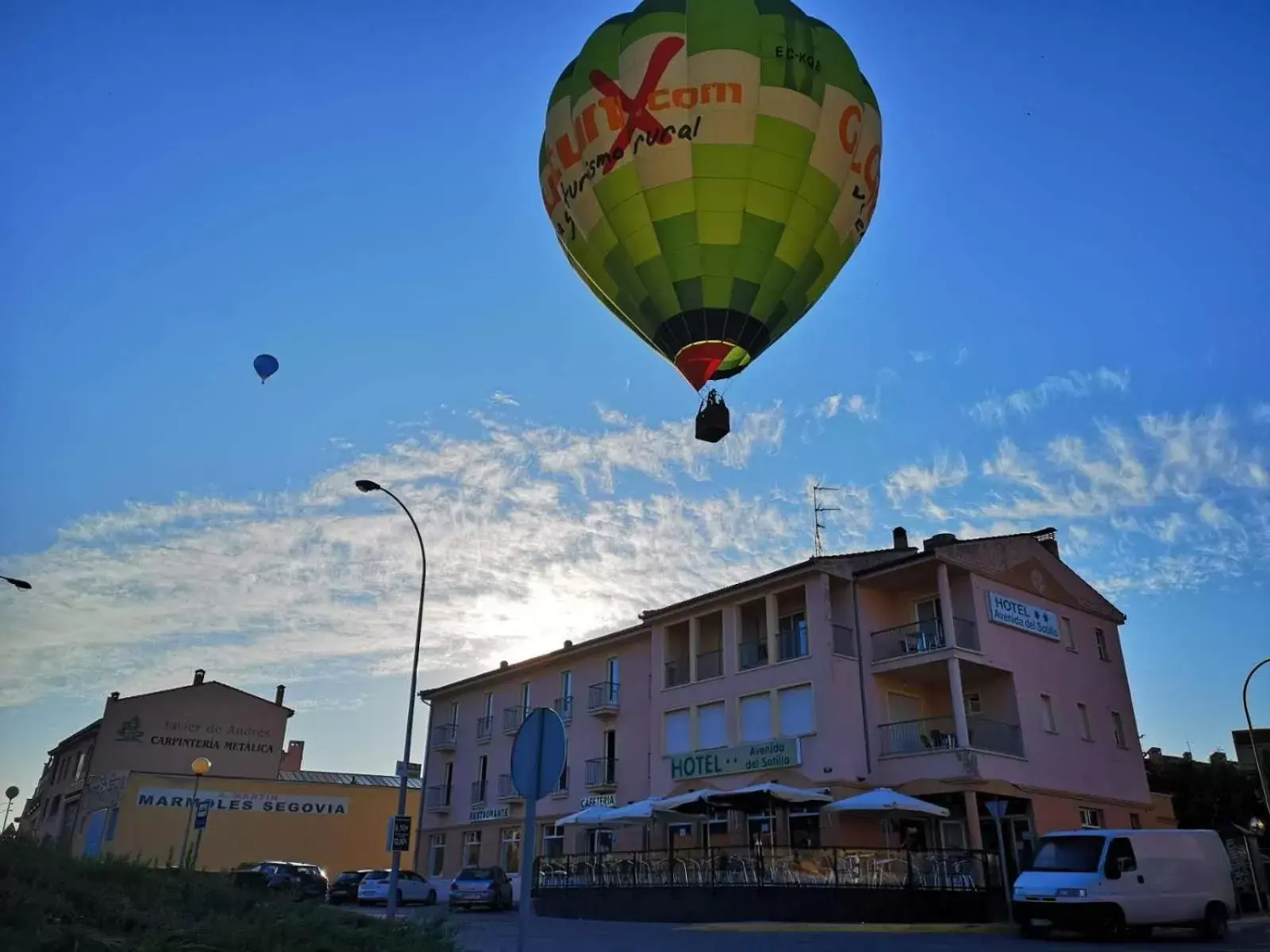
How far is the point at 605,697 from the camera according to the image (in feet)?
113

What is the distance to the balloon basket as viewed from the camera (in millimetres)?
18219

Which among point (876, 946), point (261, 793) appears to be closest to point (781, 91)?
point (876, 946)

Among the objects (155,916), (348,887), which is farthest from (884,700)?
(155,916)

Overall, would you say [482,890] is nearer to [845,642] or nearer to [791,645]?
[791,645]

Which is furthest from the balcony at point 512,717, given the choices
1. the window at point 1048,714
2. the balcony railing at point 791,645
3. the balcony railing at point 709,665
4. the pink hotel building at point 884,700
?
the window at point 1048,714

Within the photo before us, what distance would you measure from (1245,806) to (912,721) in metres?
27.6

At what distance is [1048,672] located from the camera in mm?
29406

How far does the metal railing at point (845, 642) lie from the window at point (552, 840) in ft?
42.8

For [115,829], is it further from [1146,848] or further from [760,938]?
[1146,848]

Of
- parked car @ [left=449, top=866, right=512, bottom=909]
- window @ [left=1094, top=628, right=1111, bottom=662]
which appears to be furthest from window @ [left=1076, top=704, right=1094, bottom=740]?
parked car @ [left=449, top=866, right=512, bottom=909]

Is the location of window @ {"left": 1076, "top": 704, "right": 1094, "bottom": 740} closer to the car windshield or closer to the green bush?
the car windshield

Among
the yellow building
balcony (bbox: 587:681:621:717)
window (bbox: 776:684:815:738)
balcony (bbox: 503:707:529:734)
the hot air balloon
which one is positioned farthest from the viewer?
the yellow building

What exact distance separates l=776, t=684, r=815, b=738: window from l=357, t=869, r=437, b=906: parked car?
1182 centimetres

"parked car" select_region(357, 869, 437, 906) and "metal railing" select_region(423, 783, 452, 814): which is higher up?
"metal railing" select_region(423, 783, 452, 814)
